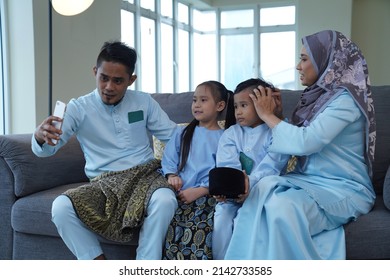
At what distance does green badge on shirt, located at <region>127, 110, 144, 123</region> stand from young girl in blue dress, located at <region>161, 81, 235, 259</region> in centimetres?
Result: 18

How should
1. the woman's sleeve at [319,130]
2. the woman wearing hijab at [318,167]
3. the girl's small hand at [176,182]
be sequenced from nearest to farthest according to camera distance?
the woman wearing hijab at [318,167] < the woman's sleeve at [319,130] < the girl's small hand at [176,182]

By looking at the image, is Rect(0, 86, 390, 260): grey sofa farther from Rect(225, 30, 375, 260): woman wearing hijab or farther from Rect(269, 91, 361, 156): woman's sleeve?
Rect(269, 91, 361, 156): woman's sleeve

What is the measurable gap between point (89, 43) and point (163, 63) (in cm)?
300

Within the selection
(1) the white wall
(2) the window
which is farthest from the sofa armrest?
(1) the white wall

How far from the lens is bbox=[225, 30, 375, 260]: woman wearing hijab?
1.51 meters

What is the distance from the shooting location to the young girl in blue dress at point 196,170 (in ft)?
5.53

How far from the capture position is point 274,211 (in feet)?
4.94

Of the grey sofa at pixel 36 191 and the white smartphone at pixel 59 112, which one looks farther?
the grey sofa at pixel 36 191

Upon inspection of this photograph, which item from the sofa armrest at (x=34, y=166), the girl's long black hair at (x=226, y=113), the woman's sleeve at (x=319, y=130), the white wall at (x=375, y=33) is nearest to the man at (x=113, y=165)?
the girl's long black hair at (x=226, y=113)

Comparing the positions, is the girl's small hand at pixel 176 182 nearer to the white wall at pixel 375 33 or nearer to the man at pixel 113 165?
the man at pixel 113 165

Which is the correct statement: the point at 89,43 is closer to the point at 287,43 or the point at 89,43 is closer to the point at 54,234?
the point at 54,234

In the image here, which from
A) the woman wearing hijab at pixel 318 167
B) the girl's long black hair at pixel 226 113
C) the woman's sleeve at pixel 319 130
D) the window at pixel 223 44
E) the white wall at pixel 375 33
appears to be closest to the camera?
the woman wearing hijab at pixel 318 167

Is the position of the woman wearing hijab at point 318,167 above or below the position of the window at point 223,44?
below

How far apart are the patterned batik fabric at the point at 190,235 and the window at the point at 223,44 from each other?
19.4ft
